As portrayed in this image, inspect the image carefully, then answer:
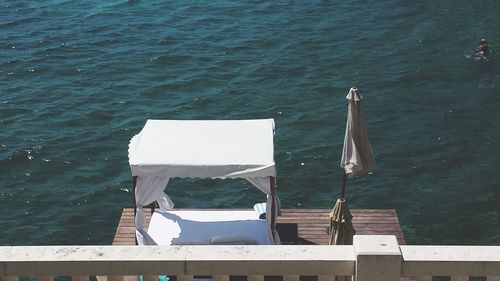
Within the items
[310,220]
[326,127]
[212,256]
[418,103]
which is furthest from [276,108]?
[212,256]

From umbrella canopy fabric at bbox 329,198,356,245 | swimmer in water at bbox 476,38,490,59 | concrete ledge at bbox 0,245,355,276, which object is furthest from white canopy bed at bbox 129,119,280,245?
swimmer in water at bbox 476,38,490,59

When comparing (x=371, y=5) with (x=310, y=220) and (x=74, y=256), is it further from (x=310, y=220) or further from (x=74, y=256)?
(x=74, y=256)

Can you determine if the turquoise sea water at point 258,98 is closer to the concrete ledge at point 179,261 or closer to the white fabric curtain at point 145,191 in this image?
the white fabric curtain at point 145,191

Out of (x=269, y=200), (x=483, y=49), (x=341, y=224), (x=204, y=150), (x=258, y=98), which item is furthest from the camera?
(x=483, y=49)

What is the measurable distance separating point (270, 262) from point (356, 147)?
28.6 ft

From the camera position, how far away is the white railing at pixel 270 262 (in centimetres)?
681

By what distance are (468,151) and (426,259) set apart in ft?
67.5

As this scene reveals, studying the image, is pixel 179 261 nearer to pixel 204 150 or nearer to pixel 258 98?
pixel 204 150

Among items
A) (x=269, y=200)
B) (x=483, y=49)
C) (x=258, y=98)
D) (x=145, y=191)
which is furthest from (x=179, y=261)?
(x=483, y=49)

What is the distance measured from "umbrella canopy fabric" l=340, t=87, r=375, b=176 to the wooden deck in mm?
2579

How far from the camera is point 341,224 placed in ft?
50.0

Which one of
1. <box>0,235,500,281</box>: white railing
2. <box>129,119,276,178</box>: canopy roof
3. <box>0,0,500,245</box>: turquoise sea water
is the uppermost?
<box>0,235,500,281</box>: white railing

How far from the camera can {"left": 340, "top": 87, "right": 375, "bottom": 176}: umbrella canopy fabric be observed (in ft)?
49.4

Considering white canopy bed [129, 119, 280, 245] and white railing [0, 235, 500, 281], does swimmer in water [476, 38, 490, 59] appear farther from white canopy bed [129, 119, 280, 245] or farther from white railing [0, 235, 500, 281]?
white railing [0, 235, 500, 281]
